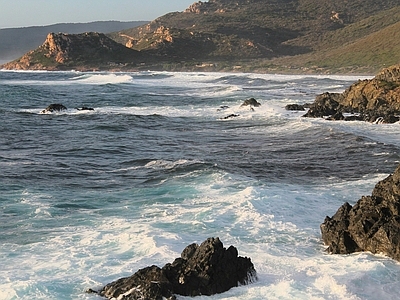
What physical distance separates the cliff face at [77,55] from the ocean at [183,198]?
114 metres

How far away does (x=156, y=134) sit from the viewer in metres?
33.1

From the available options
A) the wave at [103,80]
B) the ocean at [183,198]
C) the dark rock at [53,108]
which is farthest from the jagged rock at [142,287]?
the wave at [103,80]

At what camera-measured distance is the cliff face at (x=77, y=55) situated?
148 m

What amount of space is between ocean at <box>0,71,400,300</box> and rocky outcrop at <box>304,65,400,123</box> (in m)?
2.72

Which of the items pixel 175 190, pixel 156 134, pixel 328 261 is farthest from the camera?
pixel 156 134

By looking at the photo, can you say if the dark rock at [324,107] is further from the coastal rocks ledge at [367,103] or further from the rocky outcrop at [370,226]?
the rocky outcrop at [370,226]

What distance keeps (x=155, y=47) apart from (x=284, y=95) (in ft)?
359

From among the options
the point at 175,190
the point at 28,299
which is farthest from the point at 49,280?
the point at 175,190

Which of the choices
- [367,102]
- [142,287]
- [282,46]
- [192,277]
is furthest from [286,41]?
[142,287]

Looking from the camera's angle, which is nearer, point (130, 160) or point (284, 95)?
point (130, 160)

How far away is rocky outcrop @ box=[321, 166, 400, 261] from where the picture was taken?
A: 42.1ft

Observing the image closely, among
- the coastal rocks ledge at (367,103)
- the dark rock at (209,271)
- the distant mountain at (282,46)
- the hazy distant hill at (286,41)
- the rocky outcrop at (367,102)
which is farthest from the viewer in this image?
the hazy distant hill at (286,41)

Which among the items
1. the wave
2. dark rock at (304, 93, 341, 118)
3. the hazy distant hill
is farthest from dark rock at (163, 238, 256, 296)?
the hazy distant hill

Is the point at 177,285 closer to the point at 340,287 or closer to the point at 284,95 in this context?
the point at 340,287
